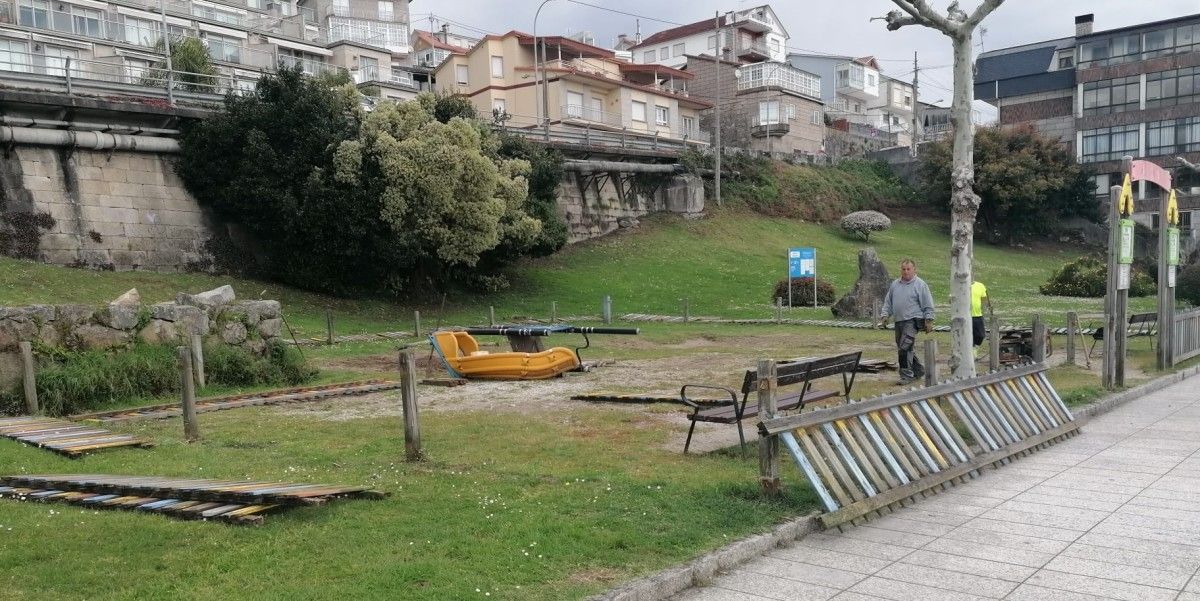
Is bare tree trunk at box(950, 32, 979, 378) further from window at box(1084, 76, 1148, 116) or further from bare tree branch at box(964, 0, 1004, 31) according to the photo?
window at box(1084, 76, 1148, 116)

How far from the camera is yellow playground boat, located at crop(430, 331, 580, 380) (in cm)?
1383

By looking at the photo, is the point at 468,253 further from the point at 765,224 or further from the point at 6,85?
the point at 765,224

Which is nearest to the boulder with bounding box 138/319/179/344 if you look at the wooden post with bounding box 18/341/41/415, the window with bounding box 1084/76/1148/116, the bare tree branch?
the wooden post with bounding box 18/341/41/415

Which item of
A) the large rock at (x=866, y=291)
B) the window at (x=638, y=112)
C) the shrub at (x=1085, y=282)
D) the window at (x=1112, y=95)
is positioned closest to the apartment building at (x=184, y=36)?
the window at (x=638, y=112)

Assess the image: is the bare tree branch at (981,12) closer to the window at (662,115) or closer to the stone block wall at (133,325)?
the stone block wall at (133,325)

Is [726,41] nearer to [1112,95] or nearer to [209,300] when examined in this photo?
[1112,95]

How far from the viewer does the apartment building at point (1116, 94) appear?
49500mm

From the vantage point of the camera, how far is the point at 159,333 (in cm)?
1259

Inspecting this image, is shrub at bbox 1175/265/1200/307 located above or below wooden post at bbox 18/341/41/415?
below

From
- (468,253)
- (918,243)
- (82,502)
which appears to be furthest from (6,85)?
(918,243)

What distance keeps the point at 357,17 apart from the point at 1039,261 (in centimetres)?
4885

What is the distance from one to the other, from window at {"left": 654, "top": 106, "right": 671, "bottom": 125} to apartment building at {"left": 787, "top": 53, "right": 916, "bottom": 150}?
1870 cm

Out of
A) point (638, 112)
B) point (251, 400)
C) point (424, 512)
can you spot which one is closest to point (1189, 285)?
point (251, 400)

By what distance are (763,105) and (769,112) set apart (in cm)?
64
